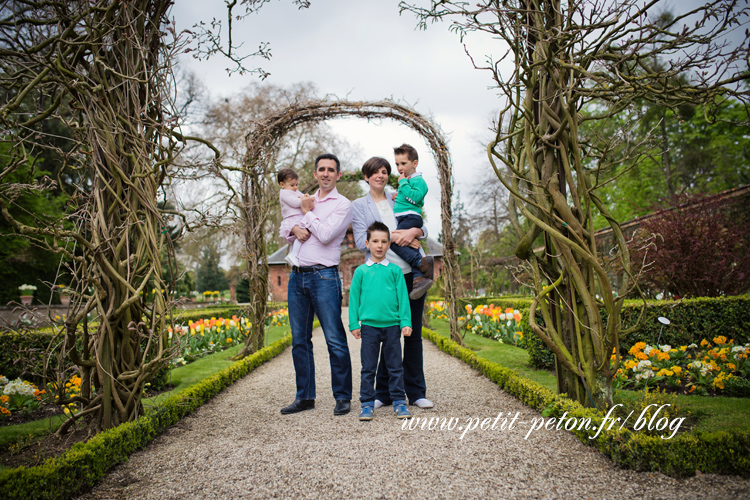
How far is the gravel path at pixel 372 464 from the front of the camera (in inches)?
81.9

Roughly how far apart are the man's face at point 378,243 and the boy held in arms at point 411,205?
15 centimetres

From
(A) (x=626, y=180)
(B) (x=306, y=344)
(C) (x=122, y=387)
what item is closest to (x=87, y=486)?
(C) (x=122, y=387)

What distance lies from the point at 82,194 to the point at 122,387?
1.20 m

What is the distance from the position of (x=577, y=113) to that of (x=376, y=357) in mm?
2125

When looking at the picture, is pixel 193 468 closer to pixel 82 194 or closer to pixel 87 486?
pixel 87 486

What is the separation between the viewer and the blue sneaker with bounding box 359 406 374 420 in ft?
10.3

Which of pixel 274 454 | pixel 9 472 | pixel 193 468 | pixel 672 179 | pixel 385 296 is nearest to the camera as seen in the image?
pixel 9 472

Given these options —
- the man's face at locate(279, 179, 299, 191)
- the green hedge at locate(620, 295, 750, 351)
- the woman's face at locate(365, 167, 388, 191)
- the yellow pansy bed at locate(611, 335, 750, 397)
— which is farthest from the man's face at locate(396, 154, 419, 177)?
the green hedge at locate(620, 295, 750, 351)

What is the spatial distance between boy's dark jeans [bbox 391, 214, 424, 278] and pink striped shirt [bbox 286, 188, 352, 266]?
15.9 inches

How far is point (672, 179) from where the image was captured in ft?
62.1

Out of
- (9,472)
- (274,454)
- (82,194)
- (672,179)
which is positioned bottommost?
(274,454)

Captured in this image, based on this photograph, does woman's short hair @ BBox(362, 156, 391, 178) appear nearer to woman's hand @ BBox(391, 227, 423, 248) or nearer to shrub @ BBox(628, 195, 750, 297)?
woman's hand @ BBox(391, 227, 423, 248)

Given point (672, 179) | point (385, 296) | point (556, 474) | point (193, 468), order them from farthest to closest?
point (672, 179)
point (385, 296)
point (193, 468)
point (556, 474)

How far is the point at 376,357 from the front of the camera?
3303 millimetres
